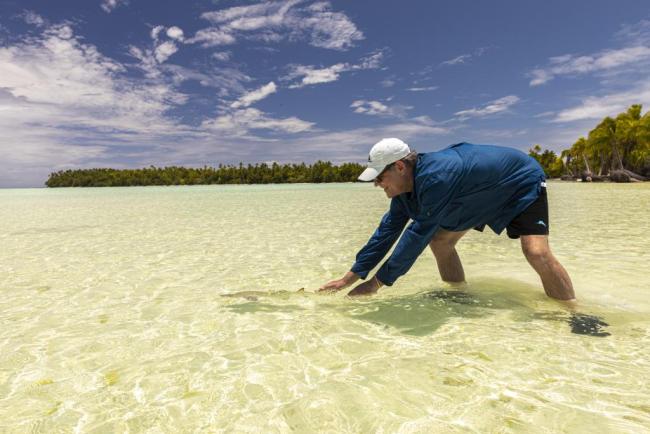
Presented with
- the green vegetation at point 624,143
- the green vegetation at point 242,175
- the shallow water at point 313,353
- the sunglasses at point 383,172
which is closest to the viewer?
the shallow water at point 313,353

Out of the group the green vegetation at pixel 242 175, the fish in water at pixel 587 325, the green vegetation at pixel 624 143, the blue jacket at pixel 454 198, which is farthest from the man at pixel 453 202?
the green vegetation at pixel 242 175

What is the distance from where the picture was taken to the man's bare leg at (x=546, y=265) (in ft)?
11.2

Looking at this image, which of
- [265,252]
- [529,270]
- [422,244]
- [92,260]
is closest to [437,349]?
[422,244]

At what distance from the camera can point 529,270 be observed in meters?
5.53

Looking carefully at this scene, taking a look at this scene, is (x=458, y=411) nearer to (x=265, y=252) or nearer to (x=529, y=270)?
(x=529, y=270)

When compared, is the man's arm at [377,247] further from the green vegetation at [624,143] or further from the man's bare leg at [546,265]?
the green vegetation at [624,143]

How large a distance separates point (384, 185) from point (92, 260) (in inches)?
226

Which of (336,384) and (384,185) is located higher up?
(384,185)

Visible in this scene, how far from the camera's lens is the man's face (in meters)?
3.06

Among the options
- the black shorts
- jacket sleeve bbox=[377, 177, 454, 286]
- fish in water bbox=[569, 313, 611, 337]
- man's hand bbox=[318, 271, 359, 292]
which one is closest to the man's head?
jacket sleeve bbox=[377, 177, 454, 286]

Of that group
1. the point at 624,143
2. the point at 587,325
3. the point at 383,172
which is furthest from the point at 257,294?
the point at 624,143

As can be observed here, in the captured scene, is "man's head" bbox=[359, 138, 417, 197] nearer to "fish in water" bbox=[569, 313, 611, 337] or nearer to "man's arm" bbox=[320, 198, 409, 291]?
"man's arm" bbox=[320, 198, 409, 291]

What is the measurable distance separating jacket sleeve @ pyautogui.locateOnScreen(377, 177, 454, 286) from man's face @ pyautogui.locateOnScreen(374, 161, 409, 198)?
228 millimetres

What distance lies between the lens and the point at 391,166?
3061 millimetres
